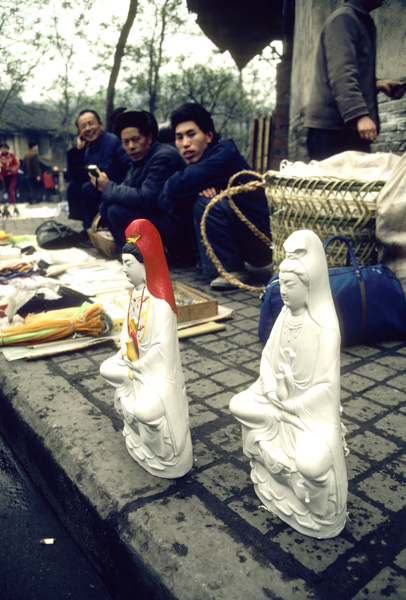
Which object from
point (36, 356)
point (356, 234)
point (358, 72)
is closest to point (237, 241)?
point (356, 234)

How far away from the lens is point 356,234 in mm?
3580

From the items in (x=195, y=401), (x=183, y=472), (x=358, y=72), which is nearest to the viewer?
(x=183, y=472)

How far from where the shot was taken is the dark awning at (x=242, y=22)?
22.5ft

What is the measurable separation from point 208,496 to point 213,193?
3.45 metres

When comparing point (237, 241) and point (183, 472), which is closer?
point (183, 472)

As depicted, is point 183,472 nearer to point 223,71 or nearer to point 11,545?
point 11,545

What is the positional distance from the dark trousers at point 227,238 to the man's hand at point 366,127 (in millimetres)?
1262

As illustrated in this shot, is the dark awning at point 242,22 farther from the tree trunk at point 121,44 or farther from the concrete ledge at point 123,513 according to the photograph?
the concrete ledge at point 123,513

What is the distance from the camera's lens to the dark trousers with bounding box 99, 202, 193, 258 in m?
5.17

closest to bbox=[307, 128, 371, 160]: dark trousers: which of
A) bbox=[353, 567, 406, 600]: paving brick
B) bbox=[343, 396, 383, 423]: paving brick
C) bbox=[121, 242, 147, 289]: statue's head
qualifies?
bbox=[343, 396, 383, 423]: paving brick

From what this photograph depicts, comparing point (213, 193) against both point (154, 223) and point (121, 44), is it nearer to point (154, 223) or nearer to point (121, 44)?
point (154, 223)

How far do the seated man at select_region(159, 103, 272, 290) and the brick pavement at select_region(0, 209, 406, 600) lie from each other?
2.02m

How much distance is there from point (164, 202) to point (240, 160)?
2.81 ft

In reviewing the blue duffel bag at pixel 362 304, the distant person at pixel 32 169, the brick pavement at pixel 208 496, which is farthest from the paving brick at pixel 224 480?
the distant person at pixel 32 169
